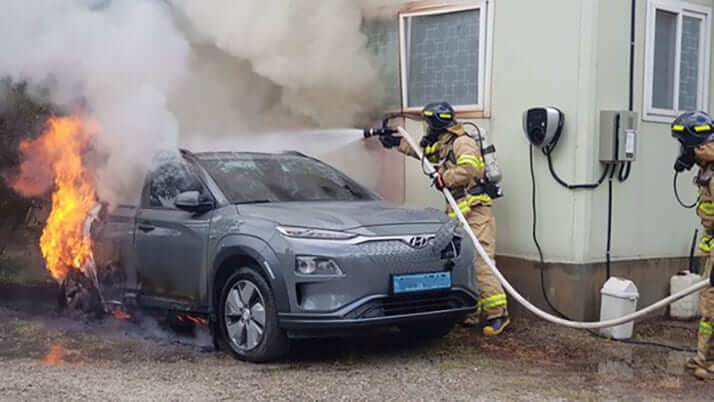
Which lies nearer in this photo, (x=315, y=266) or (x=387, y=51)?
(x=315, y=266)

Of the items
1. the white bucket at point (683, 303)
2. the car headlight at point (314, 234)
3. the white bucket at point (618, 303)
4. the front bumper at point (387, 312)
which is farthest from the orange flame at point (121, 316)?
the white bucket at point (683, 303)

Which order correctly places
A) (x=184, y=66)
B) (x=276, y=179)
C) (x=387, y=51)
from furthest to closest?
(x=387, y=51)
(x=184, y=66)
(x=276, y=179)

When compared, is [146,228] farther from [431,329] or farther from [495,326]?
[495,326]

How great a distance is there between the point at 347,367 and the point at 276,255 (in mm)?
975

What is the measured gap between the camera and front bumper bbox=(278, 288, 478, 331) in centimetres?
638

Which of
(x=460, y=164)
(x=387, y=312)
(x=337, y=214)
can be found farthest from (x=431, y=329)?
(x=460, y=164)

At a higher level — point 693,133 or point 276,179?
point 693,133

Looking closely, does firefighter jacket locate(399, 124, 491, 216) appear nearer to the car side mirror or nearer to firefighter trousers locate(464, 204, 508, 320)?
firefighter trousers locate(464, 204, 508, 320)

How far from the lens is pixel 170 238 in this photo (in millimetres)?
7457

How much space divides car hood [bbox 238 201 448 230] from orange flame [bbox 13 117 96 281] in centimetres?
224

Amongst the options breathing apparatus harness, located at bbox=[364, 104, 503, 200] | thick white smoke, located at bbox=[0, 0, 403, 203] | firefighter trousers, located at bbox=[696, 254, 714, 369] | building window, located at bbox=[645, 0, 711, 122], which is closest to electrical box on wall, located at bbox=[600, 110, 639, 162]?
building window, located at bbox=[645, 0, 711, 122]

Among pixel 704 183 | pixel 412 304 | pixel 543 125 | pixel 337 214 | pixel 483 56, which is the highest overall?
pixel 483 56

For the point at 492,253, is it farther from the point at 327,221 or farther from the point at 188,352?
the point at 188,352

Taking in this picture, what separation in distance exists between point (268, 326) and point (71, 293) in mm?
3015
